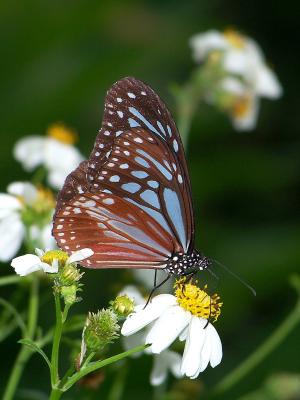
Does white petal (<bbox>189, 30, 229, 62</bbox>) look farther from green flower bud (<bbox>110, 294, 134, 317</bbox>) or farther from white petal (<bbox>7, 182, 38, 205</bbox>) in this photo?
green flower bud (<bbox>110, 294, 134, 317</bbox>)

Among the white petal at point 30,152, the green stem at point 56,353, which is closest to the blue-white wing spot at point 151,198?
the green stem at point 56,353

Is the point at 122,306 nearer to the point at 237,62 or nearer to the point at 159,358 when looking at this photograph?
the point at 159,358

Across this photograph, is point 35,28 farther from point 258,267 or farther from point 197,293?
point 197,293

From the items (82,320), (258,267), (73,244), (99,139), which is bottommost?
(258,267)

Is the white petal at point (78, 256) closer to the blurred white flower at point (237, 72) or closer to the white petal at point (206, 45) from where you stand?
the blurred white flower at point (237, 72)

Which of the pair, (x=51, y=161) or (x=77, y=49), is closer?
(x=51, y=161)

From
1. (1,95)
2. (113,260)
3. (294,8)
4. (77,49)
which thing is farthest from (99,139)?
(294,8)

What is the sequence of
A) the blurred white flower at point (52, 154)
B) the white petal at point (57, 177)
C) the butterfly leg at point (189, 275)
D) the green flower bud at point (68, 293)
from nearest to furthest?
1. the green flower bud at point (68, 293)
2. the butterfly leg at point (189, 275)
3. the white petal at point (57, 177)
4. the blurred white flower at point (52, 154)
